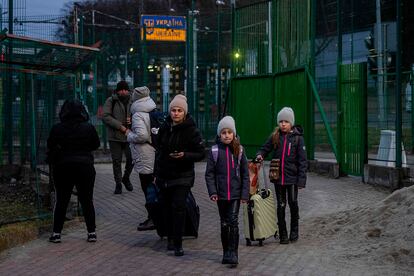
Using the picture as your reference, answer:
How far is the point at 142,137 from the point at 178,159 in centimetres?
141

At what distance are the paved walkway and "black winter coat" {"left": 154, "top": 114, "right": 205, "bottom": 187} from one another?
828 millimetres

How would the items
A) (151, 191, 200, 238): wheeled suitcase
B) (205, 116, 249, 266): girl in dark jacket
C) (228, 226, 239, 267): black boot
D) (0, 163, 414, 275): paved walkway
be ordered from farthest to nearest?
(151, 191, 200, 238): wheeled suitcase < (205, 116, 249, 266): girl in dark jacket < (228, 226, 239, 267): black boot < (0, 163, 414, 275): paved walkway

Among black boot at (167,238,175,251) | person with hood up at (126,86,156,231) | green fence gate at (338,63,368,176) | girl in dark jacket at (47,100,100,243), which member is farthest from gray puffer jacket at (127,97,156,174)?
green fence gate at (338,63,368,176)

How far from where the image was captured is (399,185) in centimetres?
1183

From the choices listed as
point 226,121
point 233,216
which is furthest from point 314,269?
point 226,121

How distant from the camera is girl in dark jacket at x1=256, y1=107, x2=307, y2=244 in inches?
331

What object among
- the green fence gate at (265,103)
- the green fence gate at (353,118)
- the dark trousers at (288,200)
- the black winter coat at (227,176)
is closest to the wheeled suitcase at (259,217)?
the dark trousers at (288,200)

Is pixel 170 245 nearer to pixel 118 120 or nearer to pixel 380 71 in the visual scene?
pixel 118 120

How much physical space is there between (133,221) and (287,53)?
276 inches

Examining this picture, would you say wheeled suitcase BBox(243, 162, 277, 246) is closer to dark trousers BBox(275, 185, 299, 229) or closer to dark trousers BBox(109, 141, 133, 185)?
dark trousers BBox(275, 185, 299, 229)

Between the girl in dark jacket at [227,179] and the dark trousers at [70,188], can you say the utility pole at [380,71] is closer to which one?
the girl in dark jacket at [227,179]

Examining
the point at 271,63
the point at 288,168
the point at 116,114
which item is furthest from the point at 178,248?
the point at 271,63

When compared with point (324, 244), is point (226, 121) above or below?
above

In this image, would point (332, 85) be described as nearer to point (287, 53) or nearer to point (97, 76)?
point (287, 53)
